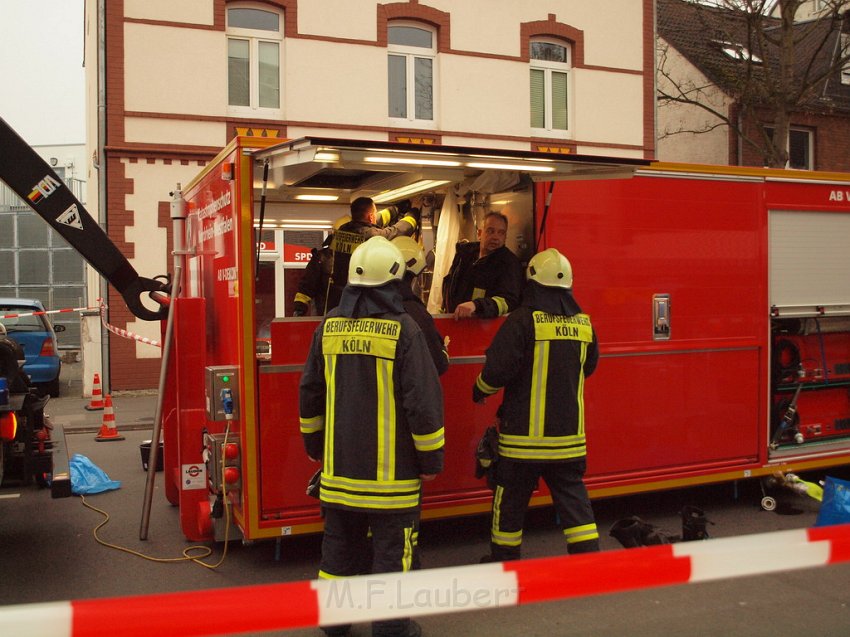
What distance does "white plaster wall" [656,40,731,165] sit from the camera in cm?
2058

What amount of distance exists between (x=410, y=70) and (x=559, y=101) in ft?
9.92

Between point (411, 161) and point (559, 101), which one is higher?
point (559, 101)

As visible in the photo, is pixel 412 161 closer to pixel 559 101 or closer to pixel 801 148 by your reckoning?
pixel 559 101

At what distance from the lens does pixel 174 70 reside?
43.3 feet

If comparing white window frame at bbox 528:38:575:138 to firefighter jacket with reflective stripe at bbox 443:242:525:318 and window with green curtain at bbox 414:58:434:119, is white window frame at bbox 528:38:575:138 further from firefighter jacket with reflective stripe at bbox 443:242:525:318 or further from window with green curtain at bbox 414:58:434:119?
firefighter jacket with reflective stripe at bbox 443:242:525:318

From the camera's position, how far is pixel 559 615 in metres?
4.33

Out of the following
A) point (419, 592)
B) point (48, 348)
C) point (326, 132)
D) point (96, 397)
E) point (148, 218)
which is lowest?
point (96, 397)

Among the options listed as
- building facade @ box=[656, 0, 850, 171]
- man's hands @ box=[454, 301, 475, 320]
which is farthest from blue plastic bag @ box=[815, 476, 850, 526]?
building facade @ box=[656, 0, 850, 171]

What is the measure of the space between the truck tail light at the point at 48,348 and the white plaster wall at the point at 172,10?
515 cm

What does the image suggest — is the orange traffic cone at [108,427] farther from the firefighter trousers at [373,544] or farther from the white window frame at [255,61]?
the firefighter trousers at [373,544]

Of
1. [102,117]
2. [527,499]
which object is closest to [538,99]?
[102,117]

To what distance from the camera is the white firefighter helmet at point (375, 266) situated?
391 centimetres

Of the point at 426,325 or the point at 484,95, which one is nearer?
the point at 426,325

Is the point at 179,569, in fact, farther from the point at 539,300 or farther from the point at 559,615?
the point at 539,300
